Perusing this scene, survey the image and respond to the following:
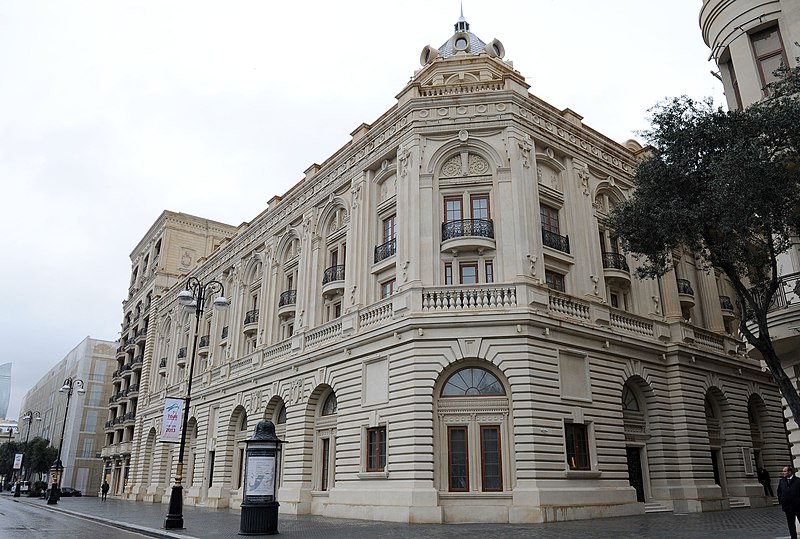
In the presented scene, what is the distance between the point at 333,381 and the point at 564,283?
1051cm

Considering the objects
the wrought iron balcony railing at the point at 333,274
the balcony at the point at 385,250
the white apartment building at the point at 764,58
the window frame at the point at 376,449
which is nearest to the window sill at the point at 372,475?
the window frame at the point at 376,449

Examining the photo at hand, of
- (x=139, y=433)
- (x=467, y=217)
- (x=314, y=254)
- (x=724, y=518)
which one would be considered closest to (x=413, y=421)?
(x=467, y=217)

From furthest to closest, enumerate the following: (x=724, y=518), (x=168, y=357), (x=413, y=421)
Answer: (x=168, y=357) → (x=413, y=421) → (x=724, y=518)

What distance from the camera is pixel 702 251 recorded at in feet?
55.6

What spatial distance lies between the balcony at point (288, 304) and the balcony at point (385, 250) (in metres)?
7.29

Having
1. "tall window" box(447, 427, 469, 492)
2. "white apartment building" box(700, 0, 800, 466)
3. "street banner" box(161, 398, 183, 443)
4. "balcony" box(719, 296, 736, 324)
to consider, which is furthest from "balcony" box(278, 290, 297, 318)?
"balcony" box(719, 296, 736, 324)

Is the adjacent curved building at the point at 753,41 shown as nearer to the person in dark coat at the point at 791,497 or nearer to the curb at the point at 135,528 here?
the person in dark coat at the point at 791,497

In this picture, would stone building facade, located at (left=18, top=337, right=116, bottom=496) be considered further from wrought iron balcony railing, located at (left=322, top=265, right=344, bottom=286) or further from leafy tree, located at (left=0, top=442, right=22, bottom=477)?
wrought iron balcony railing, located at (left=322, top=265, right=344, bottom=286)

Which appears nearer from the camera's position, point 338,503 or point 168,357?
point 338,503

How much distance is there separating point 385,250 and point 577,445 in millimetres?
10836

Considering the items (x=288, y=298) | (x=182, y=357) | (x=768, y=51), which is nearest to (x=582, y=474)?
(x=768, y=51)

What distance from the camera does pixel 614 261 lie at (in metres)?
27.0

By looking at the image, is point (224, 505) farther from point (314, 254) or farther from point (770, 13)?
point (770, 13)

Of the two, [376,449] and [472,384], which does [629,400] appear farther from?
[376,449]
